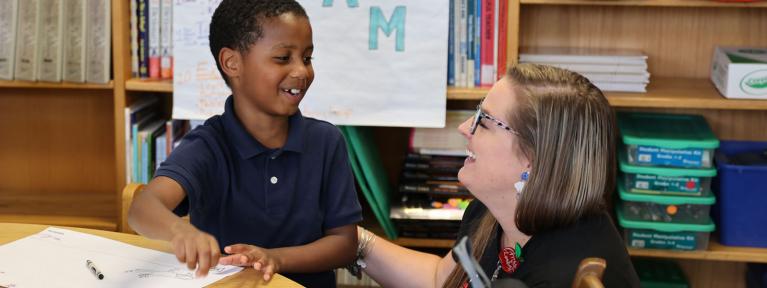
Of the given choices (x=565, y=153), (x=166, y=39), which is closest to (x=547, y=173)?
A: (x=565, y=153)

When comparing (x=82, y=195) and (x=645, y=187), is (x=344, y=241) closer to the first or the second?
(x=645, y=187)

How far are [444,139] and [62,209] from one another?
109 cm

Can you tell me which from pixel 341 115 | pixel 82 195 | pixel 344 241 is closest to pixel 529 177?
pixel 344 241

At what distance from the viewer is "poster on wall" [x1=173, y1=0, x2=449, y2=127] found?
245 centimetres

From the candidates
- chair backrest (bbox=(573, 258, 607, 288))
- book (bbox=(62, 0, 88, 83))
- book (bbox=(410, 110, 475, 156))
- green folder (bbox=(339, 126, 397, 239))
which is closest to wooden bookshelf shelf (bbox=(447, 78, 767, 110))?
book (bbox=(410, 110, 475, 156))

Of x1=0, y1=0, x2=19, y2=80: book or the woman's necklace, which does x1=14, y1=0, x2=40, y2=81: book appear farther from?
the woman's necklace

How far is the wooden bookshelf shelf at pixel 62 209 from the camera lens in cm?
269

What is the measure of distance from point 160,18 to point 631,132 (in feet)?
4.10

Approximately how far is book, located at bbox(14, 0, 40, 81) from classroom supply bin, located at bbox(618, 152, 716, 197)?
1.54 meters

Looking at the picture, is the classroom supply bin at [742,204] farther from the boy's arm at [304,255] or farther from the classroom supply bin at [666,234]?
the boy's arm at [304,255]

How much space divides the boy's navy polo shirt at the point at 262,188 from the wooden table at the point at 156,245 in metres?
0.12

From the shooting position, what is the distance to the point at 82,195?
2977mm

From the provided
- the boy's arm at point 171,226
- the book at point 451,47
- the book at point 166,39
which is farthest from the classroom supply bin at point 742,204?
the boy's arm at point 171,226

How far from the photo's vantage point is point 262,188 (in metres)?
1.66
